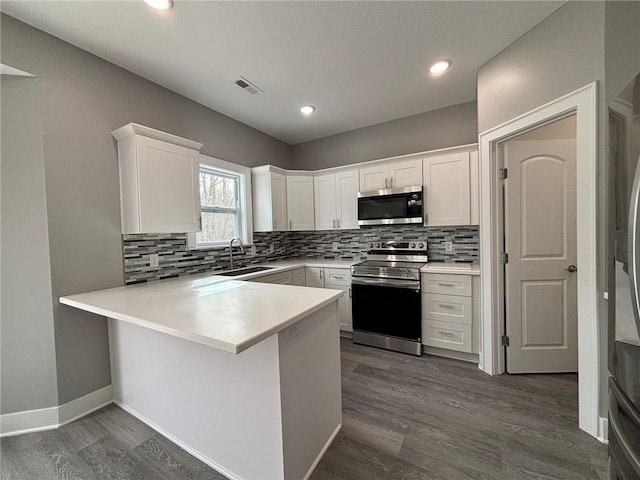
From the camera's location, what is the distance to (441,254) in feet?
10.4

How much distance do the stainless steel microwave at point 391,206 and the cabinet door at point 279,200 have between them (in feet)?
3.52

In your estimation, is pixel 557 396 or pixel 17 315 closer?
pixel 17 315

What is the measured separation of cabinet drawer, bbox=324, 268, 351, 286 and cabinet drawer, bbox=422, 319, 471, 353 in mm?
Result: 981

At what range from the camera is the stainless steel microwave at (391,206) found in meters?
2.96

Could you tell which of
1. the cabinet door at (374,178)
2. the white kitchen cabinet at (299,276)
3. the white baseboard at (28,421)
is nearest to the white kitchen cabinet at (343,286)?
the white kitchen cabinet at (299,276)

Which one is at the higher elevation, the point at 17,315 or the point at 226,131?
the point at 226,131

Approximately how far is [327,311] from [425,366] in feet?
5.17

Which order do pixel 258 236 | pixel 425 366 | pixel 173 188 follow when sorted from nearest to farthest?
pixel 173 188, pixel 425 366, pixel 258 236

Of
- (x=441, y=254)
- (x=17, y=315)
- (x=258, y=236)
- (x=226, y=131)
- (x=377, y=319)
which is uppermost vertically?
(x=226, y=131)

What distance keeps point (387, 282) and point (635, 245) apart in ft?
7.23

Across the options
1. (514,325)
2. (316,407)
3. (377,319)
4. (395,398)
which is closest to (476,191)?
(514,325)

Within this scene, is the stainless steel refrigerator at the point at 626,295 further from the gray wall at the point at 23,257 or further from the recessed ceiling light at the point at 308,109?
the gray wall at the point at 23,257

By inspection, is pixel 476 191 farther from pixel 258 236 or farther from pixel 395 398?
pixel 258 236

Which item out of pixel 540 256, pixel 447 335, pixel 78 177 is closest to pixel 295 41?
pixel 78 177
